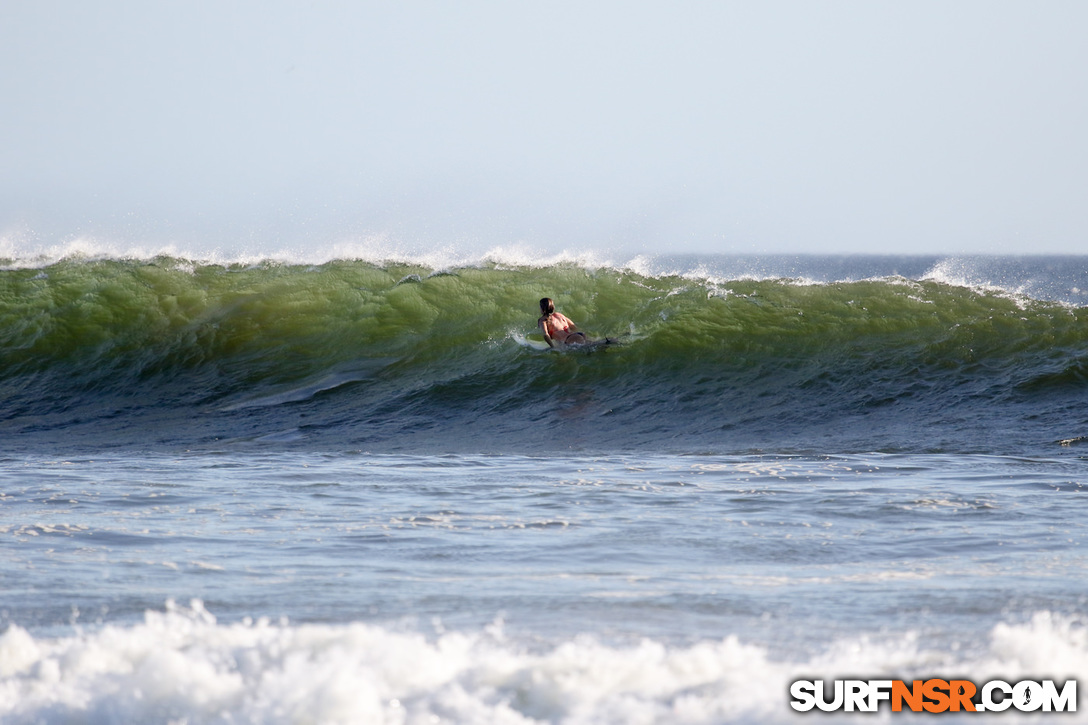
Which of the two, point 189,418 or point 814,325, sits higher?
point 814,325

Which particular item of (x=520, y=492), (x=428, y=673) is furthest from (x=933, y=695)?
(x=520, y=492)

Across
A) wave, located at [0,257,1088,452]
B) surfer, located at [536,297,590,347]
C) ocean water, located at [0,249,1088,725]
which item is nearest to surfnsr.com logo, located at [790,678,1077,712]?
ocean water, located at [0,249,1088,725]

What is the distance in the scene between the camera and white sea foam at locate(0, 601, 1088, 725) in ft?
9.05

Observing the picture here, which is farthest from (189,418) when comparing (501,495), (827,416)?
(827,416)

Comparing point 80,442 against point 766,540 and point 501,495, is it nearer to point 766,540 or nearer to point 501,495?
point 501,495

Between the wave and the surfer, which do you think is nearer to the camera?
the wave

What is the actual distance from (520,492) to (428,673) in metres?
3.28

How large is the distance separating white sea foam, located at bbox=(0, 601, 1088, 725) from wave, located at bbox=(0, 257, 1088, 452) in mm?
5628

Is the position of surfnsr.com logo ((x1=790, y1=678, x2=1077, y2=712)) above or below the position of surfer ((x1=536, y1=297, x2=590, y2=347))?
below

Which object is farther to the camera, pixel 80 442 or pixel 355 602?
pixel 80 442

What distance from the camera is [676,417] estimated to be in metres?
10.2

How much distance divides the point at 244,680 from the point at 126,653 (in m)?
0.44

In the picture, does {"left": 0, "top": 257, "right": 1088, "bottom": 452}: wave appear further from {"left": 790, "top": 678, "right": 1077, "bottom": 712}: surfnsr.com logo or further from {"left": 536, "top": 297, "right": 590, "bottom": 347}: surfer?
{"left": 790, "top": 678, "right": 1077, "bottom": 712}: surfnsr.com logo

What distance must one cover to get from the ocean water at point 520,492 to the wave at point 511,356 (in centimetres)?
6
